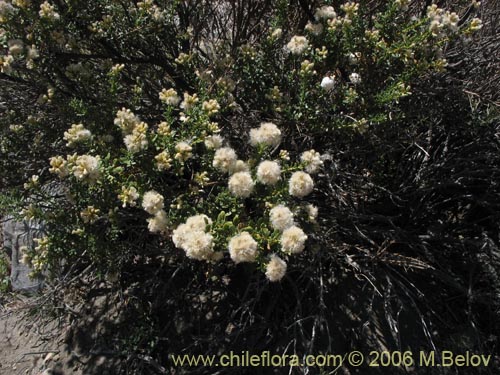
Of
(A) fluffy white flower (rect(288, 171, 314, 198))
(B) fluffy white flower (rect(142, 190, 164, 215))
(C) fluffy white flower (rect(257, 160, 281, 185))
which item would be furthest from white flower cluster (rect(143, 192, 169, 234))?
(A) fluffy white flower (rect(288, 171, 314, 198))

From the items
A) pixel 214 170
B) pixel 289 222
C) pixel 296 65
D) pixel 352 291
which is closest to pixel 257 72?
pixel 296 65

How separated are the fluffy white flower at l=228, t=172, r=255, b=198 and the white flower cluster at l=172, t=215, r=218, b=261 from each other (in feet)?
0.59

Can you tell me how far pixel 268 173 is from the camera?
6.58 ft

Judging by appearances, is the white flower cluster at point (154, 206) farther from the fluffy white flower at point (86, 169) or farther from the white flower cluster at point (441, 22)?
the white flower cluster at point (441, 22)

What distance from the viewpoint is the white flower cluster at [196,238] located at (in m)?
1.85

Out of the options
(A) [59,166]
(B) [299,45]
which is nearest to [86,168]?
(A) [59,166]

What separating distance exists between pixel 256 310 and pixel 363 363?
2.60ft

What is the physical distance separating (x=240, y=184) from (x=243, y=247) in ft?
0.92

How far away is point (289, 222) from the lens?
1.96m

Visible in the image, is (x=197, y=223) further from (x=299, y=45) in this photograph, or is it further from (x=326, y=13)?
(x=326, y=13)

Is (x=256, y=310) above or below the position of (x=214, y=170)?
below

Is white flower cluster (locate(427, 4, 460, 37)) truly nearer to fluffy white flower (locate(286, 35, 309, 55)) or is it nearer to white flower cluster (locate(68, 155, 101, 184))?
fluffy white flower (locate(286, 35, 309, 55))

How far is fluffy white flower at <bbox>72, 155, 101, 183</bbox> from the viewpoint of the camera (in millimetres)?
1955

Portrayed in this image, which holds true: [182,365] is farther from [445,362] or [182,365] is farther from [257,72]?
[257,72]
